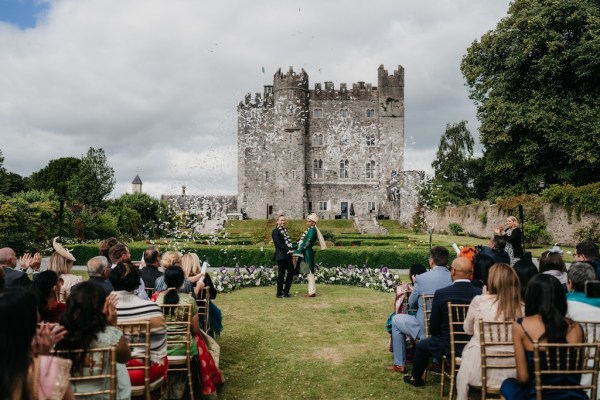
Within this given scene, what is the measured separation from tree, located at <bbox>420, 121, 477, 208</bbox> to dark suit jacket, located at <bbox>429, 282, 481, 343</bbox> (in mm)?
39668

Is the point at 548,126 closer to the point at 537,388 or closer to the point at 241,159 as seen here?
the point at 537,388

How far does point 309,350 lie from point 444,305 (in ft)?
9.41

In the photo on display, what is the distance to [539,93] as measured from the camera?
1057 inches

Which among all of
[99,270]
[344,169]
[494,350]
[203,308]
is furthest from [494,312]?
[344,169]

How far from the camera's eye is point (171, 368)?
206 inches

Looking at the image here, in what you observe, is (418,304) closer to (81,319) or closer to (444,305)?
(444,305)

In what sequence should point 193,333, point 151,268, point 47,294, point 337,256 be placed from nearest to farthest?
point 47,294
point 193,333
point 151,268
point 337,256

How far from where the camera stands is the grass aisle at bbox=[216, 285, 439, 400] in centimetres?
580

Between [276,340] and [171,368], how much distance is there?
9.91 ft

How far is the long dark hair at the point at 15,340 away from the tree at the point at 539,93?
27.5 m

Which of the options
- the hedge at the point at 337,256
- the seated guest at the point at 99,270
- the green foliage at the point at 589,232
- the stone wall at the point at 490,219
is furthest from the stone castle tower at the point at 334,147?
the seated guest at the point at 99,270

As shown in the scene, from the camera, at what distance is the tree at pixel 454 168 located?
44562mm

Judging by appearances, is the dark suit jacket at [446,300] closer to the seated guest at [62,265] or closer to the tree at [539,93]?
the seated guest at [62,265]

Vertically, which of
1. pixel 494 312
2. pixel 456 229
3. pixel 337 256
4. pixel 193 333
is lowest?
pixel 337 256
